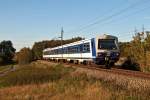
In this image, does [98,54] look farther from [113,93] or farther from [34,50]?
[34,50]

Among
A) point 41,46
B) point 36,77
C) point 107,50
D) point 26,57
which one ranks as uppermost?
point 41,46

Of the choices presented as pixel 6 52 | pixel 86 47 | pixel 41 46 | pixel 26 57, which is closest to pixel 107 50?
pixel 86 47

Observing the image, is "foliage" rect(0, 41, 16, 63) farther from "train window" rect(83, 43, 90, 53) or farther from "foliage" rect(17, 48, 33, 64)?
"train window" rect(83, 43, 90, 53)

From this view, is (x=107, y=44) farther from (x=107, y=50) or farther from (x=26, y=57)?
(x=26, y=57)

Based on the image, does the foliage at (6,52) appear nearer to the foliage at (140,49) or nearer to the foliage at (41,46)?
the foliage at (41,46)

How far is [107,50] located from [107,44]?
0.75m

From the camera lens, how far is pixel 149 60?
26.8 m

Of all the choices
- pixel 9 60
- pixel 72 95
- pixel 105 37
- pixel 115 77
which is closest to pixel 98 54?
pixel 105 37

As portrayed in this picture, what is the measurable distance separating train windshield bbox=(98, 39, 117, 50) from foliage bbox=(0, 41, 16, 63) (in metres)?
125

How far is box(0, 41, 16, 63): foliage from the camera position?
156200 mm

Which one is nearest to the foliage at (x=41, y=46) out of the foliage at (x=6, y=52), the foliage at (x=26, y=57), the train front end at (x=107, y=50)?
the foliage at (x=26, y=57)

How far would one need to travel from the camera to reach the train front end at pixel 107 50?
99.3ft

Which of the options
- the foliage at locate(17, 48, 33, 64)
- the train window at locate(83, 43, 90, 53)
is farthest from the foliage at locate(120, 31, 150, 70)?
the foliage at locate(17, 48, 33, 64)

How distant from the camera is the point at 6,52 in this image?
16838 centimetres
